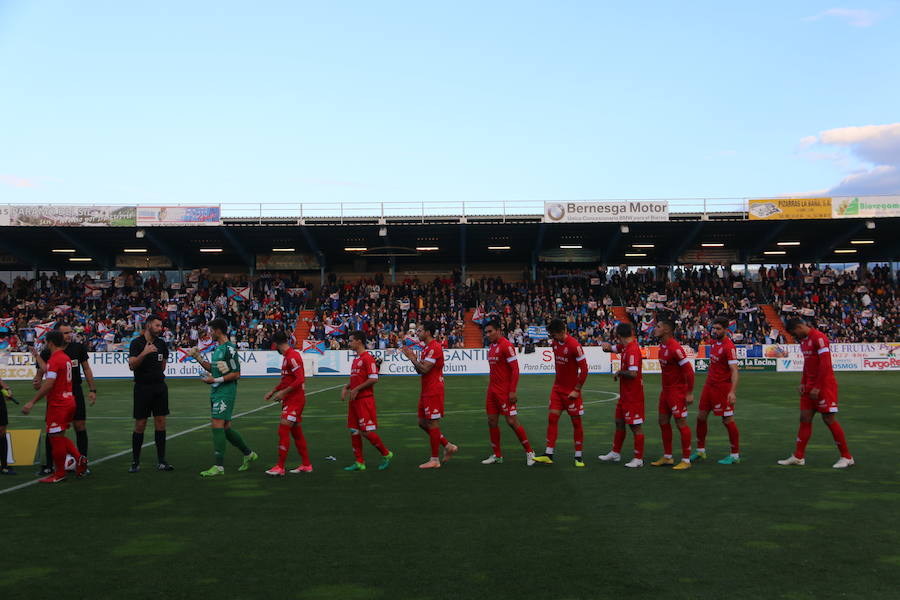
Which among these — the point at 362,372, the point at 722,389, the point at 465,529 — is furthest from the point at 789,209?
the point at 465,529

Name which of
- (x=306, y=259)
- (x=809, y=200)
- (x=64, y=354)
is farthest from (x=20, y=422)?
(x=809, y=200)

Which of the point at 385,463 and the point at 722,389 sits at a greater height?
the point at 722,389

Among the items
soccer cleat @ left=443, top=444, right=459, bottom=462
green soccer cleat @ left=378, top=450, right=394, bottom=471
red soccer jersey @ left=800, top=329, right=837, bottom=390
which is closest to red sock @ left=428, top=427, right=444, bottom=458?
soccer cleat @ left=443, top=444, right=459, bottom=462

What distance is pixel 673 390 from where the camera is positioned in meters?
10.4

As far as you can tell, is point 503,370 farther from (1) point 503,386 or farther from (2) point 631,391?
(2) point 631,391

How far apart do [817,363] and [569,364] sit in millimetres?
3684

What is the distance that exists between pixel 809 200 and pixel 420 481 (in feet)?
126

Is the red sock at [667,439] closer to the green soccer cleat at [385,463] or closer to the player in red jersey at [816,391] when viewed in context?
the player in red jersey at [816,391]

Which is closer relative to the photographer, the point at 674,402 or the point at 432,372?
the point at 674,402

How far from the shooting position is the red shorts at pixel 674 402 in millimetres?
10273

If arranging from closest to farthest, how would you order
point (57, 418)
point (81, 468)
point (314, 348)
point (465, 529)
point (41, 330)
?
point (465, 529), point (57, 418), point (81, 468), point (314, 348), point (41, 330)

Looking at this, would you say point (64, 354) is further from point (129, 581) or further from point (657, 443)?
point (657, 443)

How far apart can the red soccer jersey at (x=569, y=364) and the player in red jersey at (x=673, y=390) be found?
121 centimetres

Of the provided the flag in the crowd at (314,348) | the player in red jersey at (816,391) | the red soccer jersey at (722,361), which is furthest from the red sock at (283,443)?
the flag in the crowd at (314,348)
